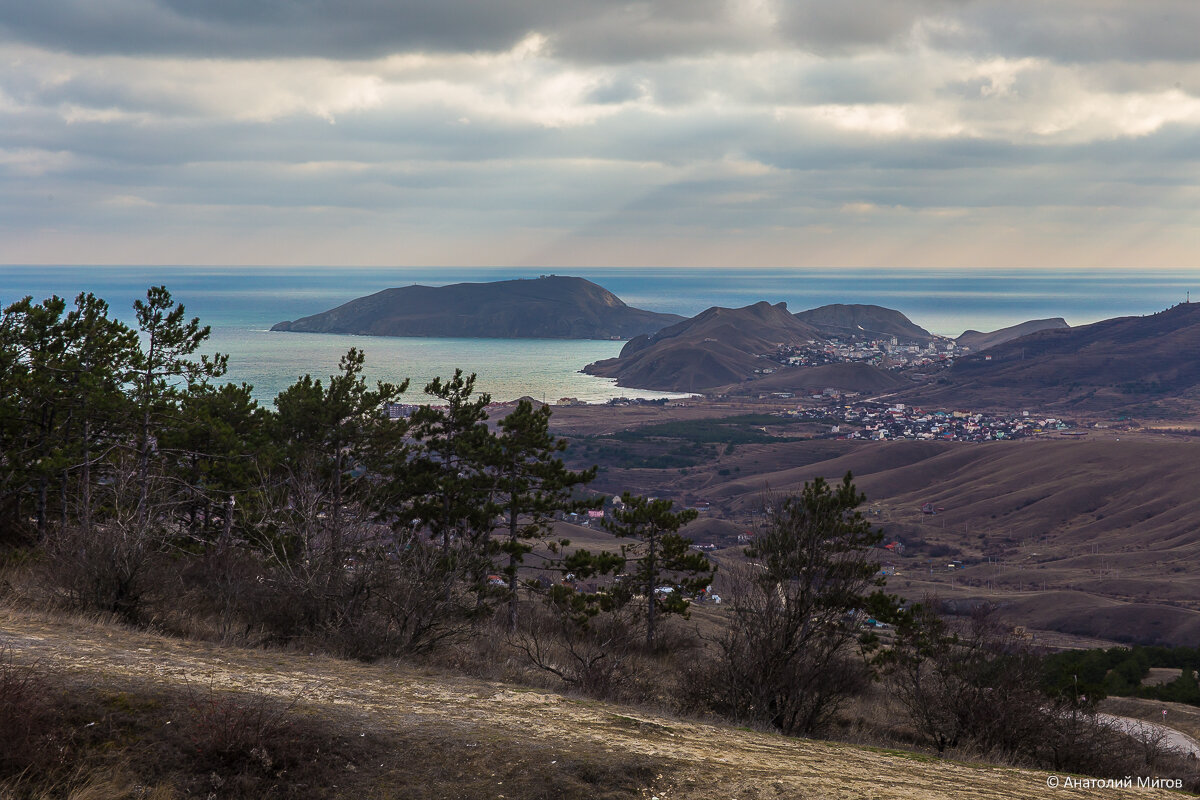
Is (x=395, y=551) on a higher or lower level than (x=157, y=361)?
lower

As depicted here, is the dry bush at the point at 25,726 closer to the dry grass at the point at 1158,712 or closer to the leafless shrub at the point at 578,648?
the leafless shrub at the point at 578,648

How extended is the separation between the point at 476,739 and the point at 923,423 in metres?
165

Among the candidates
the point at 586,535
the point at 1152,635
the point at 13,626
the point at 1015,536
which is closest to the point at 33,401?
the point at 13,626

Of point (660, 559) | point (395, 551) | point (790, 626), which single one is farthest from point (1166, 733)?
point (395, 551)

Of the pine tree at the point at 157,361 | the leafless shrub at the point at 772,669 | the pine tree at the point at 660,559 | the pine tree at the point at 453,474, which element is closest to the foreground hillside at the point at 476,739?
the leafless shrub at the point at 772,669

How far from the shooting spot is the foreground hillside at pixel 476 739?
7.19m

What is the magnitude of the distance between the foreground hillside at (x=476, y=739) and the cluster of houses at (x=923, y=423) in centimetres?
13845

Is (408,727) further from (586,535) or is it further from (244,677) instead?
(586,535)

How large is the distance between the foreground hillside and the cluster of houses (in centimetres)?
13845

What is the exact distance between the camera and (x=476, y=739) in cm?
782

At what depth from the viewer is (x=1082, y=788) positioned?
9445 millimetres

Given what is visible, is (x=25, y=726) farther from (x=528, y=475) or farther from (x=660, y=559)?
(x=660, y=559)

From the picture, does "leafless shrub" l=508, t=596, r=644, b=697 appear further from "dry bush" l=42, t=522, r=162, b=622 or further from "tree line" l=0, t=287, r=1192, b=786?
"dry bush" l=42, t=522, r=162, b=622

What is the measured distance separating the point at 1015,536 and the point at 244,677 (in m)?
94.1
